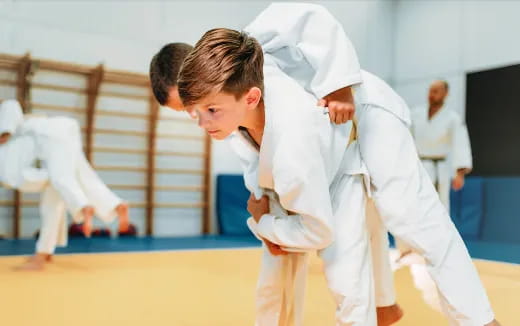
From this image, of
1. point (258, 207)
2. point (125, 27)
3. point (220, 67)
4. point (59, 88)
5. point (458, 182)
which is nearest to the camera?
point (220, 67)

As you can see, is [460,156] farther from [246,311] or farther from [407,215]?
[407,215]

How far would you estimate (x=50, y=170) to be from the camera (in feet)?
10.7

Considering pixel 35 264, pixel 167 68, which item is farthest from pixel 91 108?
pixel 167 68

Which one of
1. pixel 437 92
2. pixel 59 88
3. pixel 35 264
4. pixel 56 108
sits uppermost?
pixel 59 88

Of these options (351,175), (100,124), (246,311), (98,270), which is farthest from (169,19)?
(351,175)

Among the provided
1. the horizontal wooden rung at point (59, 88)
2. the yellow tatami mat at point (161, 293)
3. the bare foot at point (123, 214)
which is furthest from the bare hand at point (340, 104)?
the horizontal wooden rung at point (59, 88)

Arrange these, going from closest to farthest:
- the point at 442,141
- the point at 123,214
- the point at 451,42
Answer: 1. the point at 123,214
2. the point at 442,141
3. the point at 451,42

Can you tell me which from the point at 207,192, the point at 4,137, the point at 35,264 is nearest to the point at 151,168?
the point at 207,192

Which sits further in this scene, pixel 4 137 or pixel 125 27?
pixel 125 27

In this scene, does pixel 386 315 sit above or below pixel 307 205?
below

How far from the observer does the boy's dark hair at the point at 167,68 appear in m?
1.63

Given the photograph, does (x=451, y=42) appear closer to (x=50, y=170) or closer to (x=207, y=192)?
(x=207, y=192)

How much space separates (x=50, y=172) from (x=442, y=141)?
2987 mm

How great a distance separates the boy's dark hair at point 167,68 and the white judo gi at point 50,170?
69.3 inches
